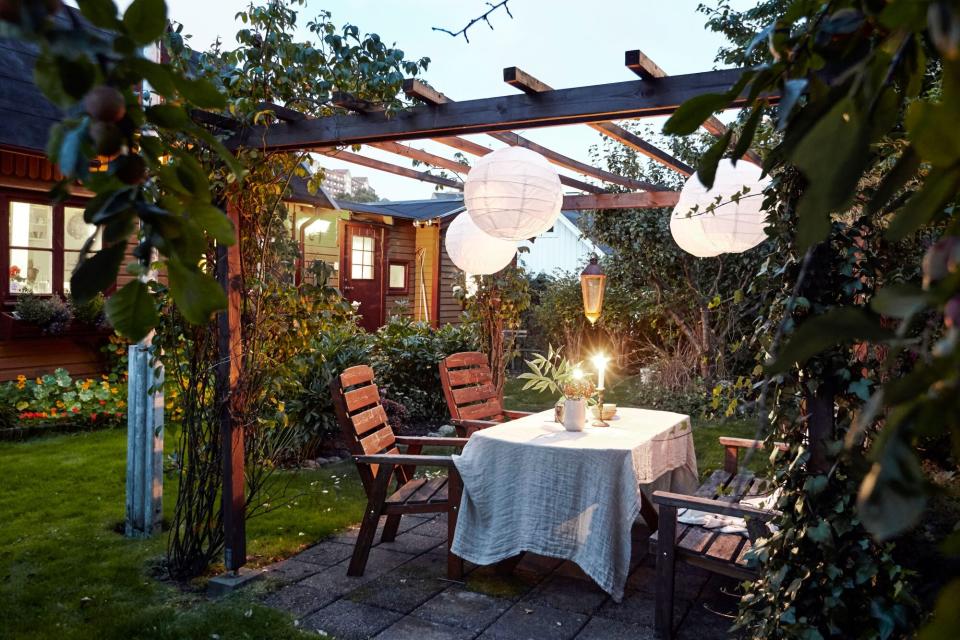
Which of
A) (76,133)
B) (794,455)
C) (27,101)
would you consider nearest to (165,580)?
(794,455)

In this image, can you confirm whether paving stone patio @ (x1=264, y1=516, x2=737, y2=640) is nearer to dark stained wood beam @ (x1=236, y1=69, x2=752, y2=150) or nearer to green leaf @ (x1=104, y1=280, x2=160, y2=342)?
dark stained wood beam @ (x1=236, y1=69, x2=752, y2=150)

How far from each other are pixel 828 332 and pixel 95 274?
16.9 inches

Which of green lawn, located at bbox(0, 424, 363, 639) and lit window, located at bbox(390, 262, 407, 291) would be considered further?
lit window, located at bbox(390, 262, 407, 291)

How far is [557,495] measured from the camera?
3.52 metres

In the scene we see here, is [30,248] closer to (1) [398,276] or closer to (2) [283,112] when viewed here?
(2) [283,112]

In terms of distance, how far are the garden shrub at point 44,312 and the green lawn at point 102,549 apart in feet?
5.34

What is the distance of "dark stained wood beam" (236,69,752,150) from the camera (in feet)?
9.20

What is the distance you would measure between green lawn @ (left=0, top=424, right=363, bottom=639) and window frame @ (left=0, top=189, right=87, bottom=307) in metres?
2.04

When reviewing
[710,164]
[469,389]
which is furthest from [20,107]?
[710,164]

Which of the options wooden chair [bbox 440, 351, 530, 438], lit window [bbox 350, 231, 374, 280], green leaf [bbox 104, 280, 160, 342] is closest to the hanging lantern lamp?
wooden chair [bbox 440, 351, 530, 438]

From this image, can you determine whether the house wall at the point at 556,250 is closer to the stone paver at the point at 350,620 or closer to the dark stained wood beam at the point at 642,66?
the stone paver at the point at 350,620

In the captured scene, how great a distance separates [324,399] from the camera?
6098 mm

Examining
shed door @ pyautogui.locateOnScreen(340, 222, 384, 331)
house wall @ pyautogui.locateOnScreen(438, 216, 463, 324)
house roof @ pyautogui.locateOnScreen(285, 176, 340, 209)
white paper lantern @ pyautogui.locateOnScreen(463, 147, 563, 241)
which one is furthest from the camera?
house wall @ pyautogui.locateOnScreen(438, 216, 463, 324)

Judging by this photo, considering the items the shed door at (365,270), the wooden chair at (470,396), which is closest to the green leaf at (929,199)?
the wooden chair at (470,396)
